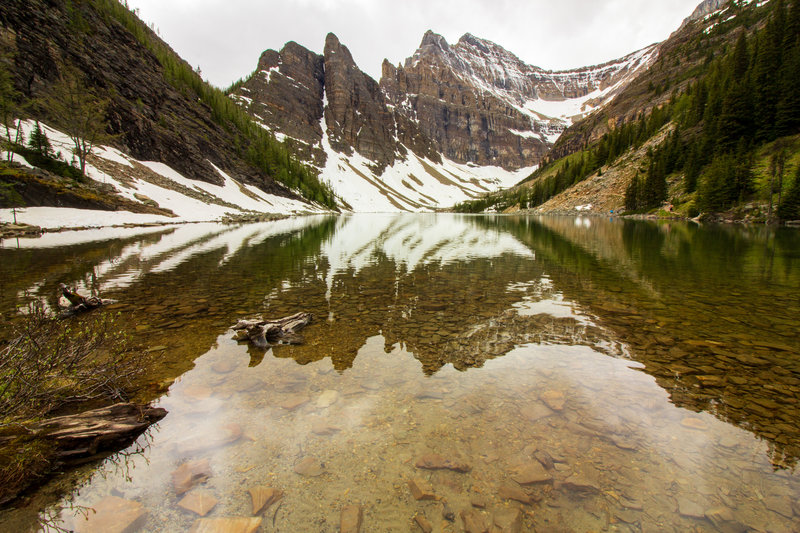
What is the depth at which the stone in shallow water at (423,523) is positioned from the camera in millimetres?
3240

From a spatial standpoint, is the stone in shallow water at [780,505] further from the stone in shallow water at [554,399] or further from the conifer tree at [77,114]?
the conifer tree at [77,114]

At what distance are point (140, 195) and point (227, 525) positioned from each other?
63.0 meters

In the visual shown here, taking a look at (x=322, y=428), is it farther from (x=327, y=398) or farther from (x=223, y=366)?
(x=223, y=366)

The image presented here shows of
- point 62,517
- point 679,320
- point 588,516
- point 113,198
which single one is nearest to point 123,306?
point 62,517

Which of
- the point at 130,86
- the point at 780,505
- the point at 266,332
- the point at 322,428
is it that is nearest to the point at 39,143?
the point at 130,86

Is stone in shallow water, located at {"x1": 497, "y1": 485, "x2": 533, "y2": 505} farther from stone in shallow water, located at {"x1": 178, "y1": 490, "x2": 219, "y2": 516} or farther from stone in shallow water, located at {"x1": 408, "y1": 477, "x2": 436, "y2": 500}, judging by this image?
stone in shallow water, located at {"x1": 178, "y1": 490, "x2": 219, "y2": 516}

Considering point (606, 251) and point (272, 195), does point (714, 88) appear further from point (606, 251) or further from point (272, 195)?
point (272, 195)

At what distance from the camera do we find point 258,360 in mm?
7129

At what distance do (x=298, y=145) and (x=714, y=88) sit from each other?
560 ft

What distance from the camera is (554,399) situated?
18.4ft

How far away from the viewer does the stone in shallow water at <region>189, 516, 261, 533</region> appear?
126 inches

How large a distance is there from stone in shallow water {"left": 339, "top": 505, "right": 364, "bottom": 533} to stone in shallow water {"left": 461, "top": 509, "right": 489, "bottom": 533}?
3.57ft

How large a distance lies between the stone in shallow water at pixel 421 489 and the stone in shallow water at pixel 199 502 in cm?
220

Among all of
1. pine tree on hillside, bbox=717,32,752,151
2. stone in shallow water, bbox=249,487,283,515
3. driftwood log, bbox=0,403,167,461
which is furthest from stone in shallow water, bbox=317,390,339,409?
pine tree on hillside, bbox=717,32,752,151
